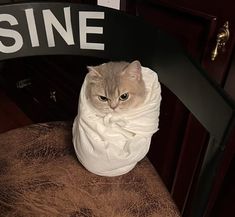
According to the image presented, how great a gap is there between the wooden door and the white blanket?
0.42 feet

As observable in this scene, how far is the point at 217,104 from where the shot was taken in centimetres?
47

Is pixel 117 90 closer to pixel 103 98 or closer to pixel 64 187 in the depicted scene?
pixel 103 98

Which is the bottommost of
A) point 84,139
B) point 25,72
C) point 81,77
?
point 25,72

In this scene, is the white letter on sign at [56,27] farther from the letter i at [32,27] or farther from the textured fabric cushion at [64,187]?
the textured fabric cushion at [64,187]

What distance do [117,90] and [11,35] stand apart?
22cm

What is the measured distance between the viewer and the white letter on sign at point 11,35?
0.58m

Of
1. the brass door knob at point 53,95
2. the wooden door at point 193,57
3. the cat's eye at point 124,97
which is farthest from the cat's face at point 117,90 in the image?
the brass door knob at point 53,95

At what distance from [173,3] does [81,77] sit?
41 cm

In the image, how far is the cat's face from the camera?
56cm

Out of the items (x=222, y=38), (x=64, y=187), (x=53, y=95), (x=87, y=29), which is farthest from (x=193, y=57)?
(x=53, y=95)

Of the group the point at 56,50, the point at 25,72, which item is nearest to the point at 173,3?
the point at 56,50

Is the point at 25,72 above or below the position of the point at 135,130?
below

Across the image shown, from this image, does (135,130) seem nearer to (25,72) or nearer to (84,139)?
(84,139)

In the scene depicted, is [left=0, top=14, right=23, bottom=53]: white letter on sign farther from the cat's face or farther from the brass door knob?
the brass door knob
